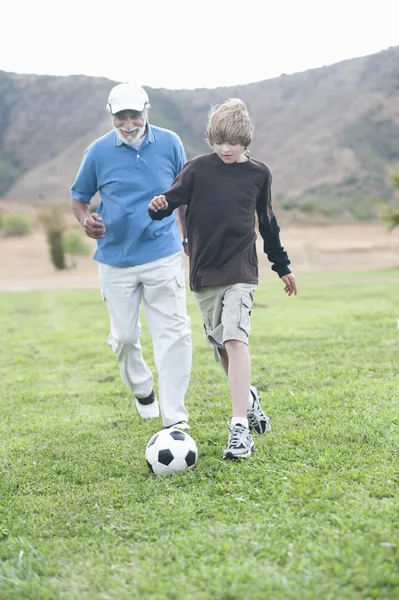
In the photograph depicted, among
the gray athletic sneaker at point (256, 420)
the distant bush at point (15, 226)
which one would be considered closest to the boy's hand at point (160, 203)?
the gray athletic sneaker at point (256, 420)

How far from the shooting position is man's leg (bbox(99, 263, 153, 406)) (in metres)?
5.45

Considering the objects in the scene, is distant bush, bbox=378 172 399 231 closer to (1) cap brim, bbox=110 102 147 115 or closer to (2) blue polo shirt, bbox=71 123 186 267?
(2) blue polo shirt, bbox=71 123 186 267

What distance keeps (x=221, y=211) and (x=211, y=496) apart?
184 centimetres

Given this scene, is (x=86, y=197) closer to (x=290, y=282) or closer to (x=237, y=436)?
(x=290, y=282)

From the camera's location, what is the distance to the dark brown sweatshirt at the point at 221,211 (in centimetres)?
468

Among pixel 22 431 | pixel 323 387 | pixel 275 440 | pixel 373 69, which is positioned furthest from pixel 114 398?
pixel 373 69

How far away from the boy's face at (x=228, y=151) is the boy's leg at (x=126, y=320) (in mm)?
1199

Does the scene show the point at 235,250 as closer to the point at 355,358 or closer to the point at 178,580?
the point at 178,580

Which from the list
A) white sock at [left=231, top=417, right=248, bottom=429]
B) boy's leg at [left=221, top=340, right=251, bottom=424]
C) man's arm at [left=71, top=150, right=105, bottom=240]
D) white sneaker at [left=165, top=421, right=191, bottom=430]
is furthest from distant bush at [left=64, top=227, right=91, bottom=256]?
white sock at [left=231, top=417, right=248, bottom=429]

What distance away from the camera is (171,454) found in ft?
14.2

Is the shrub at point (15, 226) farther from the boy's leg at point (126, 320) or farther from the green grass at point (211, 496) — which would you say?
the boy's leg at point (126, 320)

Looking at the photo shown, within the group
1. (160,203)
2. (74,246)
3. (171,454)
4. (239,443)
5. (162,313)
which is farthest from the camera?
(74,246)

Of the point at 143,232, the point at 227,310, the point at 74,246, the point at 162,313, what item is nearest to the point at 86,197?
the point at 143,232

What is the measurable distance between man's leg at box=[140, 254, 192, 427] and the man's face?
3.12 ft
